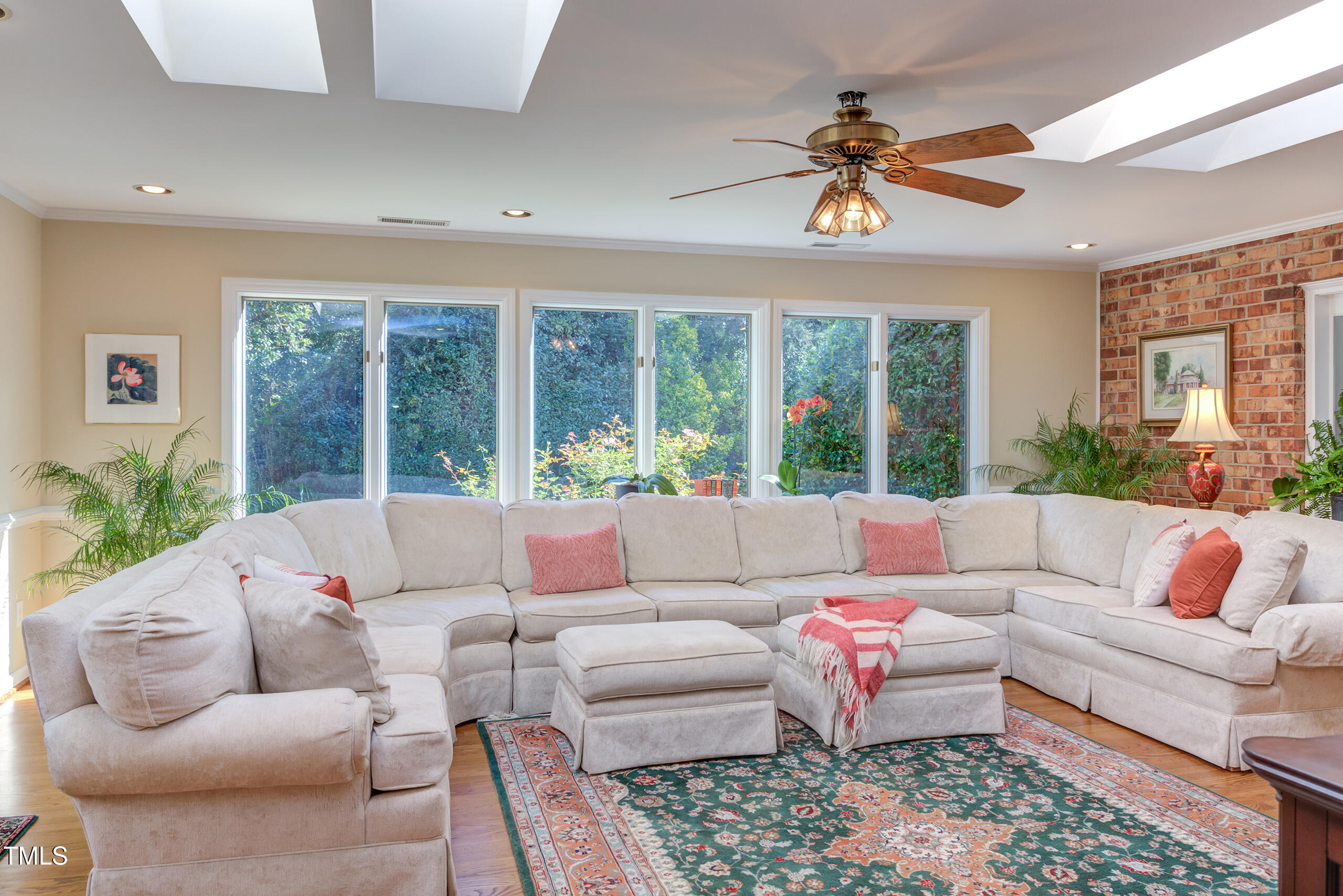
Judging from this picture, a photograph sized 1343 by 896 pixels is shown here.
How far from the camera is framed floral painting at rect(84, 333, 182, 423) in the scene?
4.86 metres

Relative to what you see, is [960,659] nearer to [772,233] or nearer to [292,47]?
[772,233]

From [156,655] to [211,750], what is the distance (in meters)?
0.25

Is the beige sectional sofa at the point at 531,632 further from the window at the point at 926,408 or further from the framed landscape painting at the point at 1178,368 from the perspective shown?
the framed landscape painting at the point at 1178,368

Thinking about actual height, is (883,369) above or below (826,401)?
above

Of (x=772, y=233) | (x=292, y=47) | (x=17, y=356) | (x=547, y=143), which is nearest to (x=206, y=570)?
(x=292, y=47)

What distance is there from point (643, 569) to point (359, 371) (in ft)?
7.38

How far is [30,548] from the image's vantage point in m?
4.62

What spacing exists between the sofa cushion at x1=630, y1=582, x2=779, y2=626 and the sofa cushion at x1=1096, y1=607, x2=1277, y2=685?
1462 millimetres

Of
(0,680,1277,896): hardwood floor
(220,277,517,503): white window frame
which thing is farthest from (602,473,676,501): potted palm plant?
(0,680,1277,896): hardwood floor

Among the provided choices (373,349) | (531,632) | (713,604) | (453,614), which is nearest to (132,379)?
(373,349)

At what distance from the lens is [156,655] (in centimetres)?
196

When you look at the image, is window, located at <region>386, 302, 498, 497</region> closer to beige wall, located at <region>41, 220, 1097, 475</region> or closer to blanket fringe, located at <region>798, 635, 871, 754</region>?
beige wall, located at <region>41, 220, 1097, 475</region>

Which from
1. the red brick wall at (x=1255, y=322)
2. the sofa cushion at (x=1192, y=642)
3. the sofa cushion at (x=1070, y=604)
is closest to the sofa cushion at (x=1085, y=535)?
the sofa cushion at (x=1070, y=604)

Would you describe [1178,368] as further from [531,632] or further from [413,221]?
[413,221]
